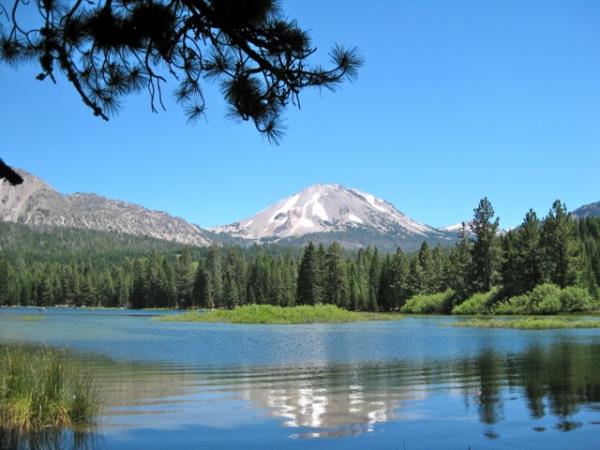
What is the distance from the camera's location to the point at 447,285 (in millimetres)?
125938

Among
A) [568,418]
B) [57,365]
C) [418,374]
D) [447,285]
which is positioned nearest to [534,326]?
[418,374]

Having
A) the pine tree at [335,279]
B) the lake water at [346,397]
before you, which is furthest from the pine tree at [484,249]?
the lake water at [346,397]

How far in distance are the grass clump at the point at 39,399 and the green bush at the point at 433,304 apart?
92546 mm

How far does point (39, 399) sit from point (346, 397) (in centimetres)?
960

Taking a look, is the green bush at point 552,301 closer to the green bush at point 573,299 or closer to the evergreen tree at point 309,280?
the green bush at point 573,299

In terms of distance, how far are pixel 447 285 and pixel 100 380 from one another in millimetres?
109179

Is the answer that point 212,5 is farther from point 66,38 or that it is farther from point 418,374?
point 418,374

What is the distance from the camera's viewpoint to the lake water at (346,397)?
14.0 metres

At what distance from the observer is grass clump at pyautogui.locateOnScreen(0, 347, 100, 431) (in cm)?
1367

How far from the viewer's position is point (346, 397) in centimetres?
2000

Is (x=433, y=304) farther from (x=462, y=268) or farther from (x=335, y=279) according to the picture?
(x=335, y=279)

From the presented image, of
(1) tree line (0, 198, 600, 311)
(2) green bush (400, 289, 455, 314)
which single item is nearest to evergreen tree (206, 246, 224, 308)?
(1) tree line (0, 198, 600, 311)

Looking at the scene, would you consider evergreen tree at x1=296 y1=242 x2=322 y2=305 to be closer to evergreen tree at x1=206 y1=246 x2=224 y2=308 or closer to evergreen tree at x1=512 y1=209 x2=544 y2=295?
evergreen tree at x1=206 y1=246 x2=224 y2=308

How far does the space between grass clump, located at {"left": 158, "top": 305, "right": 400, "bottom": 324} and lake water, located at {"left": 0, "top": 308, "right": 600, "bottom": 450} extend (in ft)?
128
